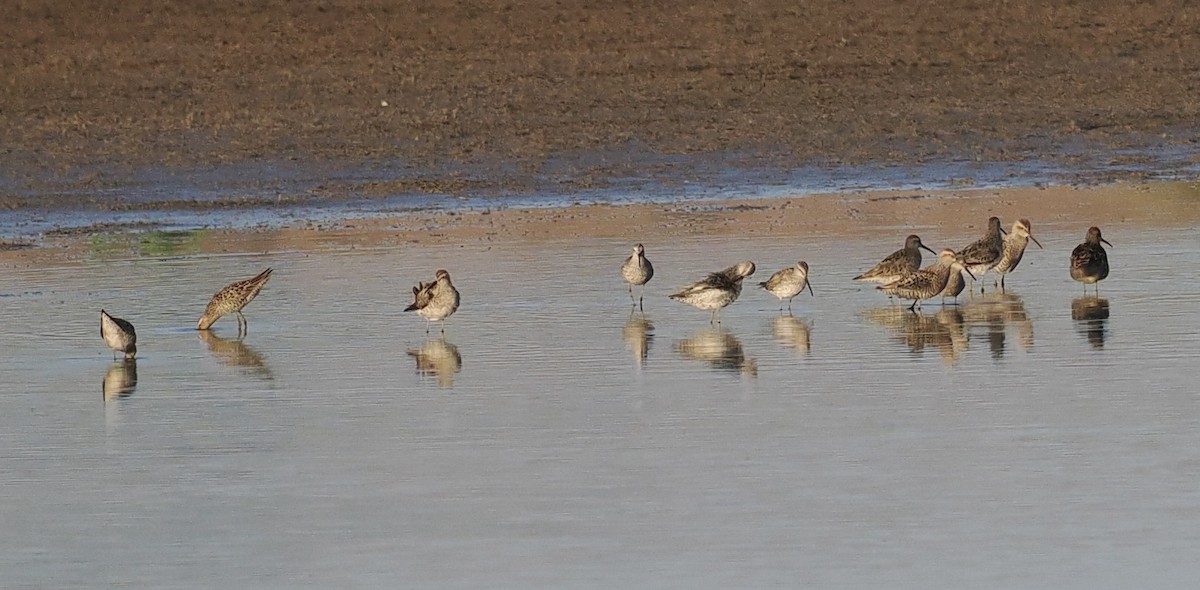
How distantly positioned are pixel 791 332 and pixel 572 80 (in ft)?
47.7

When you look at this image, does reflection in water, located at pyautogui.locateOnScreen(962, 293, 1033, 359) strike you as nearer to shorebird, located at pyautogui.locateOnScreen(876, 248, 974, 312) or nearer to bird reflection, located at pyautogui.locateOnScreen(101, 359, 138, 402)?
shorebird, located at pyautogui.locateOnScreen(876, 248, 974, 312)

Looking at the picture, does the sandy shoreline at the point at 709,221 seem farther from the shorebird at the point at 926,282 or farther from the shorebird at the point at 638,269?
the shorebird at the point at 926,282

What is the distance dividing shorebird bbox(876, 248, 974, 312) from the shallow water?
194 mm

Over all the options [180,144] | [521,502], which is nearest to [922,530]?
[521,502]

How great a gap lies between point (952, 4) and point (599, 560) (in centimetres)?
2433

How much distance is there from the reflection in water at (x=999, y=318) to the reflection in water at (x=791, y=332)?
1.03 m

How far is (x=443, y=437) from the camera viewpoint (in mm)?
10273

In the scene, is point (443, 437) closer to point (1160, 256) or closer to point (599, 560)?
point (599, 560)

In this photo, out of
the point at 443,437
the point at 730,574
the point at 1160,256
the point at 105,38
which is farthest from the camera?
the point at 105,38

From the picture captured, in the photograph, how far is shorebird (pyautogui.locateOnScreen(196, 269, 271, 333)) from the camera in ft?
46.9

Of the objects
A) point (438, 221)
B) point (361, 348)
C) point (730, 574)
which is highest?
point (438, 221)

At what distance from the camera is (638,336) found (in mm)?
13586

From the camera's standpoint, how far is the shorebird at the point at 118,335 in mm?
12883

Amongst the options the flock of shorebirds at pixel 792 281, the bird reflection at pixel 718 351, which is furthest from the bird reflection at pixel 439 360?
the bird reflection at pixel 718 351
